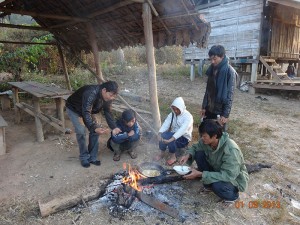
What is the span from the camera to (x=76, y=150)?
5.12m

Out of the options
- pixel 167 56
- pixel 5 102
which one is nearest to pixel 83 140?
pixel 5 102

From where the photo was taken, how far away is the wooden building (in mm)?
11195

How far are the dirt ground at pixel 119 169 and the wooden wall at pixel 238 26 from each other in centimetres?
518

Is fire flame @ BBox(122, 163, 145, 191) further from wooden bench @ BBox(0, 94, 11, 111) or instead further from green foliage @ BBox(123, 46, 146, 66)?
green foliage @ BBox(123, 46, 146, 66)

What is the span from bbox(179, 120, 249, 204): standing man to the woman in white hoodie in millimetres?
926

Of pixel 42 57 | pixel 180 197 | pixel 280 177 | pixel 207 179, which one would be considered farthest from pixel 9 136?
pixel 42 57

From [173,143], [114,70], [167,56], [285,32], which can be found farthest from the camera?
[167,56]

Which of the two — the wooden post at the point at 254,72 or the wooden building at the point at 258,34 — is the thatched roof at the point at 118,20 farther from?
the wooden post at the point at 254,72

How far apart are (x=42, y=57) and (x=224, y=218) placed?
497 inches

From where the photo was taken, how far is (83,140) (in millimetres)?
4352

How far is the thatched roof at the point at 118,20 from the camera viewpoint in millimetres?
4734

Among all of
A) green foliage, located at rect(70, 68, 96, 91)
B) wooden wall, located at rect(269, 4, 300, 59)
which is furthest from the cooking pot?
wooden wall, located at rect(269, 4, 300, 59)

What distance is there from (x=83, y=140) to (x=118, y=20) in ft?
9.49

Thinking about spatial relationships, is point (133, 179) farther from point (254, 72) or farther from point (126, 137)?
point (254, 72)
